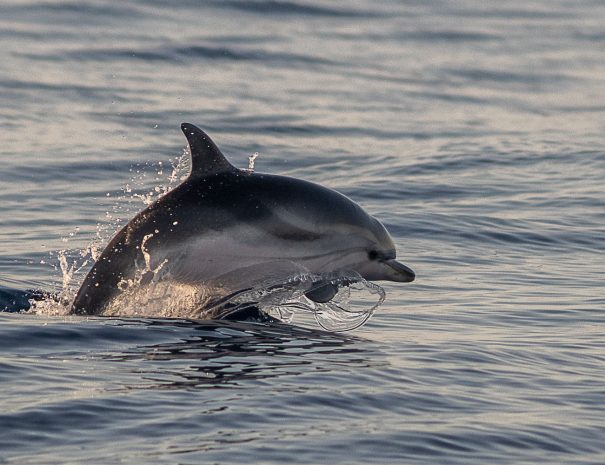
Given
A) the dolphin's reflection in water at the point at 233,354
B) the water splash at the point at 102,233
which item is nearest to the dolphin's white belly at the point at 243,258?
the dolphin's reflection in water at the point at 233,354

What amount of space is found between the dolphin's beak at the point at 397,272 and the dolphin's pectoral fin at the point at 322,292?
428 millimetres

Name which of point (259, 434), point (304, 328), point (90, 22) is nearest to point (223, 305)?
point (304, 328)

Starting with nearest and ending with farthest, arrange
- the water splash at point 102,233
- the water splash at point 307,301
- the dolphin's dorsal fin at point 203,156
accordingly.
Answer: the dolphin's dorsal fin at point 203,156, the water splash at point 307,301, the water splash at point 102,233

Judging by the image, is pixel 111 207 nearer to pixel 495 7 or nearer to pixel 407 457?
pixel 407 457

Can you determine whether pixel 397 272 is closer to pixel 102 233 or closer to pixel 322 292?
pixel 322 292

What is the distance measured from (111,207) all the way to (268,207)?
6.51 m

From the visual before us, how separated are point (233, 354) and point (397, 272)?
5.52 feet

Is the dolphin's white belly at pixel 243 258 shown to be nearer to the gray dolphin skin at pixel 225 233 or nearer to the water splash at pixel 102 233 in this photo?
the gray dolphin skin at pixel 225 233

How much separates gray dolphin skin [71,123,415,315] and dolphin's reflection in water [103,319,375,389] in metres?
0.29

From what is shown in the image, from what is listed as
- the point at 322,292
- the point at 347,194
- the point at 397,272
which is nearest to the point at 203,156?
the point at 322,292

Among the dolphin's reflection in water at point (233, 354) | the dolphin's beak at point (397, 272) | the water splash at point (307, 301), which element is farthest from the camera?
the dolphin's beak at point (397, 272)

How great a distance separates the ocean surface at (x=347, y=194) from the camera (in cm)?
789

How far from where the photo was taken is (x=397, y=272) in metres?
10.5

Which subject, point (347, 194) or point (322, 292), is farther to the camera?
point (347, 194)
